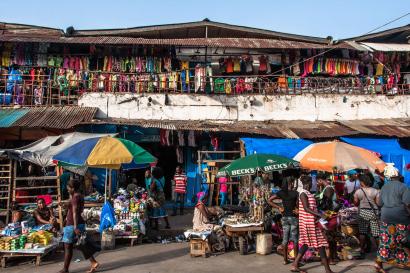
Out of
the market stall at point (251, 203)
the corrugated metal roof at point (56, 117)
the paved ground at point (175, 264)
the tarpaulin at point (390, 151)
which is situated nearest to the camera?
the paved ground at point (175, 264)

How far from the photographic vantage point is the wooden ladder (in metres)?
10.6

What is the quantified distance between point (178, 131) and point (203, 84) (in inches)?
A: 110

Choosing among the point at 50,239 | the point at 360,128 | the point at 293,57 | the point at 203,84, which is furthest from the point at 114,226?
the point at 293,57

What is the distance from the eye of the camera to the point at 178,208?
14656mm

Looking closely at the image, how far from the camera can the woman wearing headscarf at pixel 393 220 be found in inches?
271

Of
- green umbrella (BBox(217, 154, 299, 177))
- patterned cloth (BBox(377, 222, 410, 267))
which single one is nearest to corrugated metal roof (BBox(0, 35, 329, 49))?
green umbrella (BBox(217, 154, 299, 177))

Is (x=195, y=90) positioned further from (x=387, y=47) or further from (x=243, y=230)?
(x=387, y=47)

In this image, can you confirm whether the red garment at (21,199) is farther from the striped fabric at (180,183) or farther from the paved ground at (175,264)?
the striped fabric at (180,183)

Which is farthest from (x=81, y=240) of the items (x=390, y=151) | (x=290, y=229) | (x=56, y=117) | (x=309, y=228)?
(x=390, y=151)

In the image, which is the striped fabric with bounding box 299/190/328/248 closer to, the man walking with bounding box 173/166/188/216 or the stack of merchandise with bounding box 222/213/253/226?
the stack of merchandise with bounding box 222/213/253/226

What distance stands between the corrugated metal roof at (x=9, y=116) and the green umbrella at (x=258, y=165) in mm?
8338

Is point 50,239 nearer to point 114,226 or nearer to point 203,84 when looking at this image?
point 114,226

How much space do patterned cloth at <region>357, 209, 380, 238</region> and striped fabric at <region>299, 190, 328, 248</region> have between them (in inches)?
72.0

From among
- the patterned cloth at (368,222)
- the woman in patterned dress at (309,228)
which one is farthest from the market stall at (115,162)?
the patterned cloth at (368,222)
